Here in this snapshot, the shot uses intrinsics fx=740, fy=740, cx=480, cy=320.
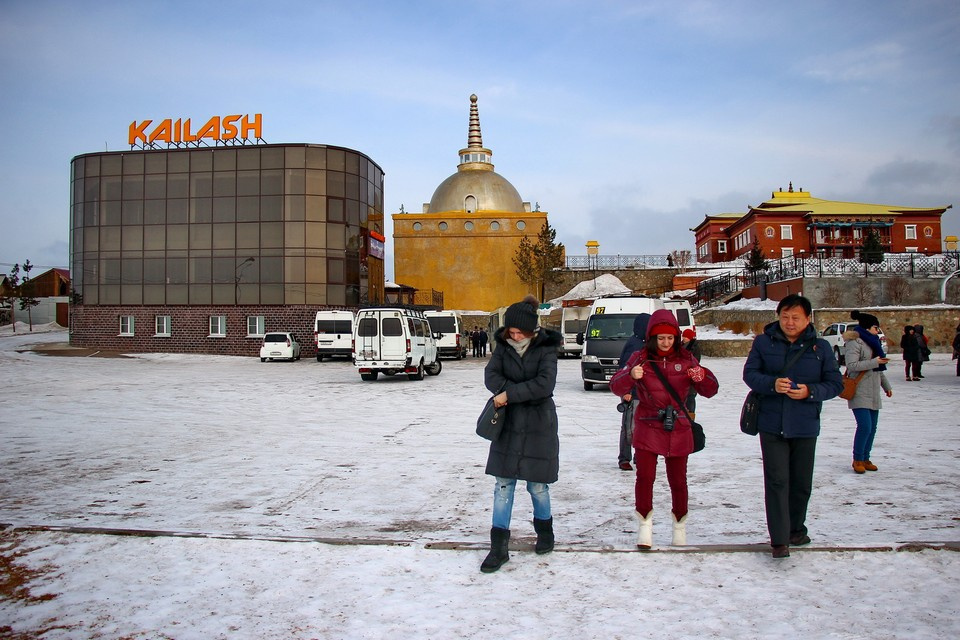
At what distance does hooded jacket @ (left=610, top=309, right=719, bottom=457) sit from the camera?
494 centimetres

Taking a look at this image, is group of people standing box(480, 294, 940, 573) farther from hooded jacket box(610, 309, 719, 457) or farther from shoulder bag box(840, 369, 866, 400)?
shoulder bag box(840, 369, 866, 400)

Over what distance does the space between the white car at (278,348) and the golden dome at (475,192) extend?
2939 centimetres

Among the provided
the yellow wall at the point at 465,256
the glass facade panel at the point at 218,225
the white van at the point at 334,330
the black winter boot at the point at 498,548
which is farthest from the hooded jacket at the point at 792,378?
the yellow wall at the point at 465,256

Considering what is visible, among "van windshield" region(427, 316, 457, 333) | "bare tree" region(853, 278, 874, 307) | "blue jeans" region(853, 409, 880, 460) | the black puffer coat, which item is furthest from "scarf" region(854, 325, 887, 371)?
"van windshield" region(427, 316, 457, 333)

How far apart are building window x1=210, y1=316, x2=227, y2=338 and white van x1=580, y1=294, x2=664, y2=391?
27064 millimetres

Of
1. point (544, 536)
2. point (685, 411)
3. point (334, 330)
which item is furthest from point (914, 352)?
point (334, 330)

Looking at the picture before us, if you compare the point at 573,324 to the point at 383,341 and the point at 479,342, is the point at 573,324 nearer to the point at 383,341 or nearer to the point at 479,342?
the point at 479,342

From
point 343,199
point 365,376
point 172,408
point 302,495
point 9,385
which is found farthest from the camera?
point 343,199

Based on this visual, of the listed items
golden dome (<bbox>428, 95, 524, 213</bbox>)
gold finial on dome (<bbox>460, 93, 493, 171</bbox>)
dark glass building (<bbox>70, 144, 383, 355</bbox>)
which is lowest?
dark glass building (<bbox>70, 144, 383, 355</bbox>)

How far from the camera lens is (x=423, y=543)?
514 cm

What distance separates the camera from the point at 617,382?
5137 mm

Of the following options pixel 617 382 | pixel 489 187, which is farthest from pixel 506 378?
pixel 489 187

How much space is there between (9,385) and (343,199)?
77.4ft

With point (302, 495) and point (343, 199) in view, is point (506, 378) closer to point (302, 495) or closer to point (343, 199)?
point (302, 495)
